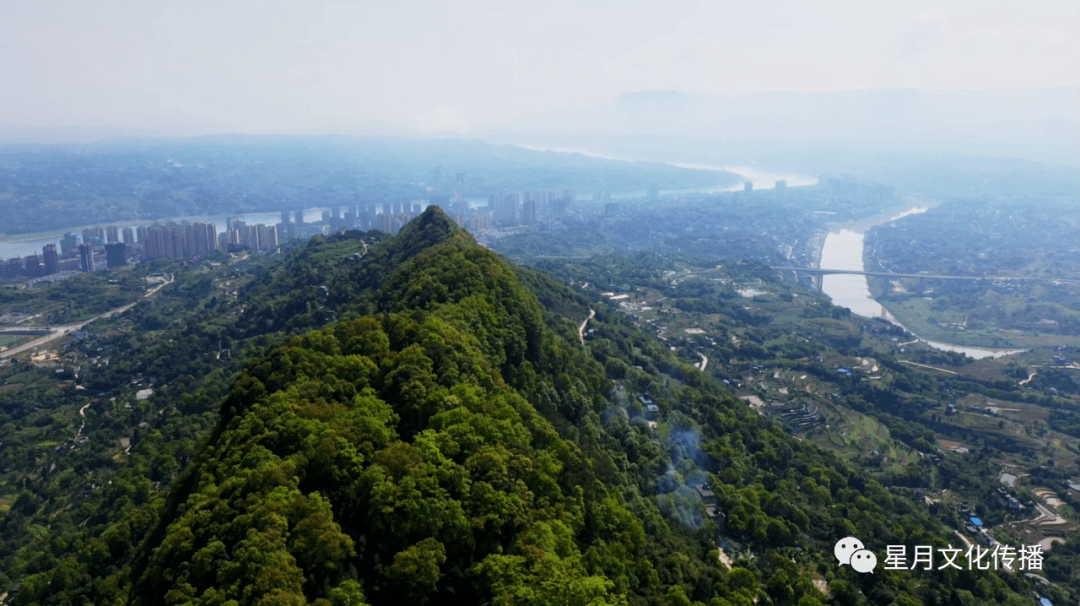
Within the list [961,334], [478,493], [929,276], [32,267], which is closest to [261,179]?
[32,267]

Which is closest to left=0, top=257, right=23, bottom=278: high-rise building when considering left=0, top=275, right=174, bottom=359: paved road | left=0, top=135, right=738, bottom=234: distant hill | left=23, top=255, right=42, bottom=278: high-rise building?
left=23, top=255, right=42, bottom=278: high-rise building

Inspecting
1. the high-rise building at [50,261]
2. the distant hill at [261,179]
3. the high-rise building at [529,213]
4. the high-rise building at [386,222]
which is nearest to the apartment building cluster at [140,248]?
the high-rise building at [50,261]

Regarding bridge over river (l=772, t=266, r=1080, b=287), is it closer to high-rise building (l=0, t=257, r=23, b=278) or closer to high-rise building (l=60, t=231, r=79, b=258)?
high-rise building (l=60, t=231, r=79, b=258)

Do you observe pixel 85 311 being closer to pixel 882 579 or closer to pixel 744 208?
pixel 882 579

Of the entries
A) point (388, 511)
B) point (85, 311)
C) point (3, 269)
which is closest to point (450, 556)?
point (388, 511)

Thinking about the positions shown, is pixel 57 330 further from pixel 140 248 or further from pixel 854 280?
pixel 854 280

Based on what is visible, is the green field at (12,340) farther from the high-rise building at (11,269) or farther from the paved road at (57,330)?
the high-rise building at (11,269)
